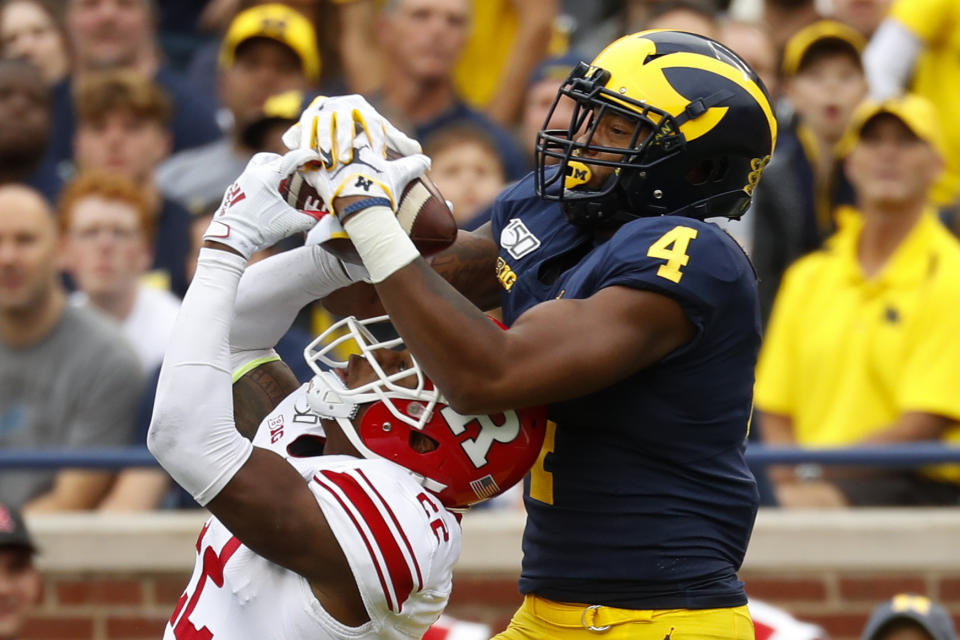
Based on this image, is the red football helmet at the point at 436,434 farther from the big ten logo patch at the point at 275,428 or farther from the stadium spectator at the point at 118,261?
the stadium spectator at the point at 118,261

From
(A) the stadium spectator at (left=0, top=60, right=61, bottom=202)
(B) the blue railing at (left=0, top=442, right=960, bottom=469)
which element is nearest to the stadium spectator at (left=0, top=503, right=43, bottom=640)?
(B) the blue railing at (left=0, top=442, right=960, bottom=469)

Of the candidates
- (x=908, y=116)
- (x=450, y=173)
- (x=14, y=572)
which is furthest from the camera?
(x=450, y=173)

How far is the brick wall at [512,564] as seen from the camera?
5.72 m

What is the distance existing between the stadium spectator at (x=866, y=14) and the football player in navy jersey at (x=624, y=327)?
14.9 feet

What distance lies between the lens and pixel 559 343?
9.89ft

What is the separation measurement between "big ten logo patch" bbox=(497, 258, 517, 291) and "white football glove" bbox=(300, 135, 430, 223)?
38 cm

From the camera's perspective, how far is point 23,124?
7355 millimetres

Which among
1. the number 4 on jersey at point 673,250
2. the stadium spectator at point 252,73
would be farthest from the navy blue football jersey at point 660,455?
the stadium spectator at point 252,73

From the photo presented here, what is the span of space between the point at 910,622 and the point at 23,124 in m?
4.37

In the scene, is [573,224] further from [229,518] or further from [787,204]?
[787,204]

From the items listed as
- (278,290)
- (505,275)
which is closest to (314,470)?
(278,290)

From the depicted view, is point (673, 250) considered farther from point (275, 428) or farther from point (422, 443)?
point (275, 428)

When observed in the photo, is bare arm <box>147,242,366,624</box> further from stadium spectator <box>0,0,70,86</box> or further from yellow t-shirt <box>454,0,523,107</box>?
stadium spectator <box>0,0,70,86</box>

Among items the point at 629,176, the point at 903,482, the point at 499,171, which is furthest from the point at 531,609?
the point at 499,171
